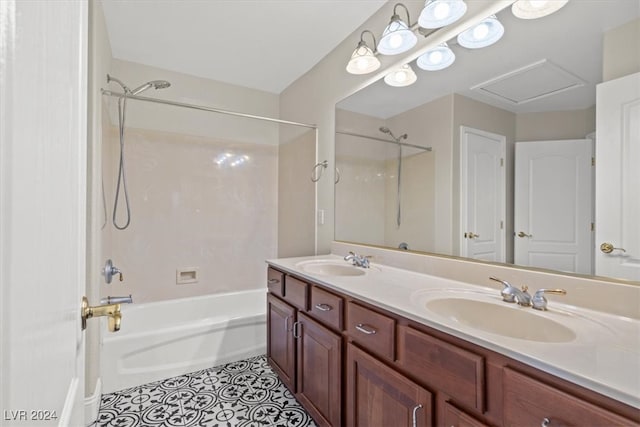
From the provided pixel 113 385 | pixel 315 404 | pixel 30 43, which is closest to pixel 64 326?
pixel 30 43

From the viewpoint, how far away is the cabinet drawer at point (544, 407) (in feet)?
1.90

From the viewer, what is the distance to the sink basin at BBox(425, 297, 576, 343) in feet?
2.98

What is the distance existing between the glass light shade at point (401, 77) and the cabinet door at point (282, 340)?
1.52 metres

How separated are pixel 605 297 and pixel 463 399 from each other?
1.99 ft

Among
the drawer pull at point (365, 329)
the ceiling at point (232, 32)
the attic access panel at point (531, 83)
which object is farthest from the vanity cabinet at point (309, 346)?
the ceiling at point (232, 32)

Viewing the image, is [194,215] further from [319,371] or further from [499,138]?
[499,138]

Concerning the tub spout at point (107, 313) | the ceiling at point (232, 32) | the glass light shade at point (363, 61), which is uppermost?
the ceiling at point (232, 32)

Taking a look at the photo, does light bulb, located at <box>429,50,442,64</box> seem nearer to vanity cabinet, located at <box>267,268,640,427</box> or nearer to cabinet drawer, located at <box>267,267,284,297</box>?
vanity cabinet, located at <box>267,268,640,427</box>

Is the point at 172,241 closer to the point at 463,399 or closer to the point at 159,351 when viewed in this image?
the point at 159,351

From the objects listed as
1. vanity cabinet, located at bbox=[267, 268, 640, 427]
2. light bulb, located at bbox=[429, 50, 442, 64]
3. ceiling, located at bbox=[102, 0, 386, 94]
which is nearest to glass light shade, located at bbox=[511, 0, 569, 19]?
light bulb, located at bbox=[429, 50, 442, 64]

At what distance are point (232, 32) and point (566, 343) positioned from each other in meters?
2.50

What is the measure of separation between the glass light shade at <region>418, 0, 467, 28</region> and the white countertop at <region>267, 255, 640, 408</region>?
1.26 m

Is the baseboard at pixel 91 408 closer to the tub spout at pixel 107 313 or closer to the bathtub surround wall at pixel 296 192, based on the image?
the tub spout at pixel 107 313

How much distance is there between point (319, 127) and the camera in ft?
8.27
